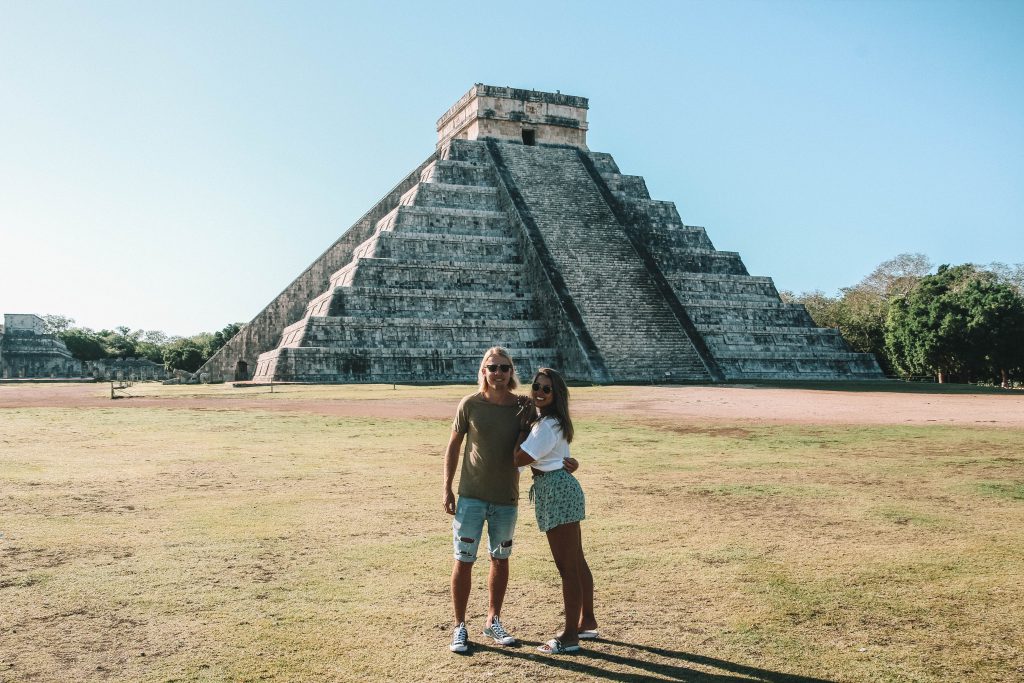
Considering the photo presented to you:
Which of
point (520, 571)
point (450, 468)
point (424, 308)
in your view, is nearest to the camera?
point (450, 468)

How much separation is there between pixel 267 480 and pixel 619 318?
79.1 ft

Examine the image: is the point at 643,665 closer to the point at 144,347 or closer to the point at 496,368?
the point at 496,368

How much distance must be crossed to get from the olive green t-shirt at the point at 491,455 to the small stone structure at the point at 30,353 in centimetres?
5894

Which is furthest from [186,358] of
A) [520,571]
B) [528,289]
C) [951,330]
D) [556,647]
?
[556,647]

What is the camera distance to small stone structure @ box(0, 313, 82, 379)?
187 ft

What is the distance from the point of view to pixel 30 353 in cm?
5775

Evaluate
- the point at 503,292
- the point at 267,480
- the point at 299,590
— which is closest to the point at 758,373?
the point at 503,292

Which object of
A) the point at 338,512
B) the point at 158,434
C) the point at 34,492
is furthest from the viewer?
the point at 158,434

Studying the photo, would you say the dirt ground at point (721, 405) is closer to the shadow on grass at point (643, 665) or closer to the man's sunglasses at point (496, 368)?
the man's sunglasses at point (496, 368)

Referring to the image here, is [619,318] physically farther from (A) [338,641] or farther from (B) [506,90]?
(A) [338,641]

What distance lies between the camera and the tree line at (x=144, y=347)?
219ft

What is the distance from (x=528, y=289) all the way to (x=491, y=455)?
30087 mm

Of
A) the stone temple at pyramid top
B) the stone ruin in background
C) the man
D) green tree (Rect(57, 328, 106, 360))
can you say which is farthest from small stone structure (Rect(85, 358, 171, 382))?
the man

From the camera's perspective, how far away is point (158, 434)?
13.9m
